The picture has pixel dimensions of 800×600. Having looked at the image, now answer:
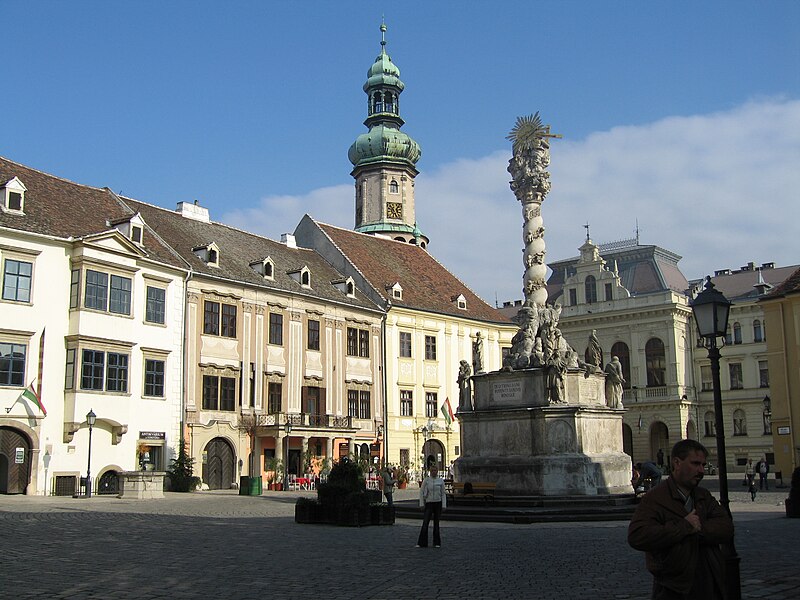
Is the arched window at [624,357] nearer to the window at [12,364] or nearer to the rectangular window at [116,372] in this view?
the rectangular window at [116,372]

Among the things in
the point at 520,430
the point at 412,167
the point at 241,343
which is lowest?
the point at 520,430

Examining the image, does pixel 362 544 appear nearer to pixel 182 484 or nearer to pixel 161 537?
pixel 161 537

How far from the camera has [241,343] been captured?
4328cm

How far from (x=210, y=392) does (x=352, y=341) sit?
1072cm

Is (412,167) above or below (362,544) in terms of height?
above

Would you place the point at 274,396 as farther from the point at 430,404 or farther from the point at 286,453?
the point at 430,404

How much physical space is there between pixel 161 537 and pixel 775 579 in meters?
11.0

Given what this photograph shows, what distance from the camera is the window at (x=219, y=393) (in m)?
41.2

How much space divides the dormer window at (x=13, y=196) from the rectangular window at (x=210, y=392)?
36.9 feet

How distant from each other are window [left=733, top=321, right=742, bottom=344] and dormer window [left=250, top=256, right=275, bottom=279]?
127ft

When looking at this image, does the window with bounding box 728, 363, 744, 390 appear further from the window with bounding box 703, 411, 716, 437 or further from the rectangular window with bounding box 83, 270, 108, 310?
the rectangular window with bounding box 83, 270, 108, 310

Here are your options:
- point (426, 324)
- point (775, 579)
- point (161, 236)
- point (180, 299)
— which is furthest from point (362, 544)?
point (426, 324)

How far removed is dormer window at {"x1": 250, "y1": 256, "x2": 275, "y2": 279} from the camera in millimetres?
45906

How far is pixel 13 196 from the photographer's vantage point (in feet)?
115
